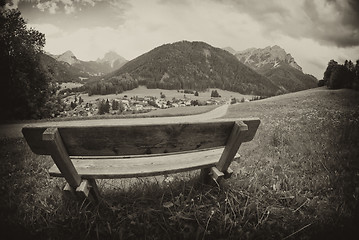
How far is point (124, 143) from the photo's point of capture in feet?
7.81

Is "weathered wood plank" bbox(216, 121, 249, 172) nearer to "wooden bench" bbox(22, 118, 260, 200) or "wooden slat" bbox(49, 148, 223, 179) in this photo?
"wooden bench" bbox(22, 118, 260, 200)

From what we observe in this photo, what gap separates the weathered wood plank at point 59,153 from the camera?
6.99 ft

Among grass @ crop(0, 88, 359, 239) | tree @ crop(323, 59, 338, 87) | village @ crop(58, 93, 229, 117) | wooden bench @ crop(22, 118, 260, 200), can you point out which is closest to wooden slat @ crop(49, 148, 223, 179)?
wooden bench @ crop(22, 118, 260, 200)

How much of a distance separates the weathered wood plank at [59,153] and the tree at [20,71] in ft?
104

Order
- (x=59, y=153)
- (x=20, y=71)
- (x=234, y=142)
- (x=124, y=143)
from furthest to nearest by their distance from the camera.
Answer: (x=20, y=71) → (x=234, y=142) → (x=124, y=143) → (x=59, y=153)

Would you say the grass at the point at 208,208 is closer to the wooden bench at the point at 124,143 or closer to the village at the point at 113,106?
the wooden bench at the point at 124,143

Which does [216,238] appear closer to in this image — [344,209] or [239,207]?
[239,207]

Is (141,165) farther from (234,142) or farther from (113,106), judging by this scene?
(113,106)

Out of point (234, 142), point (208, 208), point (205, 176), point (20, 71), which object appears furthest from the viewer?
point (20, 71)

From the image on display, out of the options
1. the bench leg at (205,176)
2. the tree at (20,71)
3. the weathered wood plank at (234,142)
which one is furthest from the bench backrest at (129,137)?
the tree at (20,71)

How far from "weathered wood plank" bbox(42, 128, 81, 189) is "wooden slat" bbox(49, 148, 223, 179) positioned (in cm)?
16

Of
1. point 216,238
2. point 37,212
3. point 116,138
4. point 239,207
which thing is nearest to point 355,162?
point 239,207

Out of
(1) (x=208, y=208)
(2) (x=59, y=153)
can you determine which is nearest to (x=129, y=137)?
(2) (x=59, y=153)

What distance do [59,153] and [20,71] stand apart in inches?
1334
